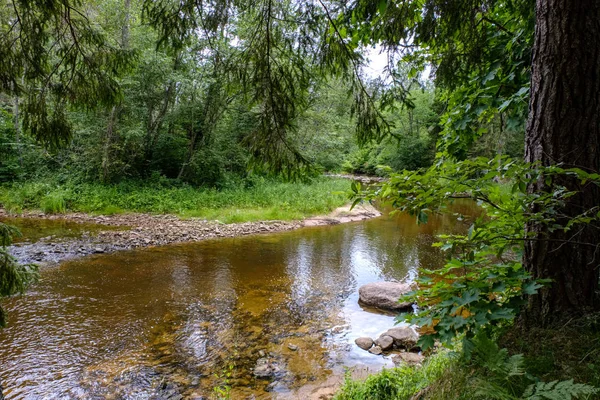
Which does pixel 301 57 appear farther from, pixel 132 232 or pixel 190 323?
pixel 132 232

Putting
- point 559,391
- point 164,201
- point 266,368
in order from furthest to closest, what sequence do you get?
point 164,201 → point 266,368 → point 559,391

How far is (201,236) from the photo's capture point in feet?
40.3

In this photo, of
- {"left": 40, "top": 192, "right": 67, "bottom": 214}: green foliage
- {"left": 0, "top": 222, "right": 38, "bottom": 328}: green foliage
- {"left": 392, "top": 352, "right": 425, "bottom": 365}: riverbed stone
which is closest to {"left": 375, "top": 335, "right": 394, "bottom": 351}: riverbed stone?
{"left": 392, "top": 352, "right": 425, "bottom": 365}: riverbed stone

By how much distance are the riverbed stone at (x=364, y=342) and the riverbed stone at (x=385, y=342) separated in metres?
0.12

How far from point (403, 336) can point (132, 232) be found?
968 cm

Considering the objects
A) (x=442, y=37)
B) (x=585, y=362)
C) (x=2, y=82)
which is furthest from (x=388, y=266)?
(x=2, y=82)

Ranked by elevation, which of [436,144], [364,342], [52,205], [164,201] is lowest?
[364,342]

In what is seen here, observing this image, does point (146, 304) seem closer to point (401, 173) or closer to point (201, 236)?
point (201, 236)

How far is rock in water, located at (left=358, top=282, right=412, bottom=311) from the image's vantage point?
22.9 feet

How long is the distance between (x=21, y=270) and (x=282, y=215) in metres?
12.5

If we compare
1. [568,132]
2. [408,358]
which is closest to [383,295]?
[408,358]

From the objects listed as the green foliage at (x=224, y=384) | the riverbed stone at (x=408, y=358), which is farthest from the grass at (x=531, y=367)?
the riverbed stone at (x=408, y=358)

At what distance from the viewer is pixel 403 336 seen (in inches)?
223

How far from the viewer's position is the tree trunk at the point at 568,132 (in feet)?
6.73
